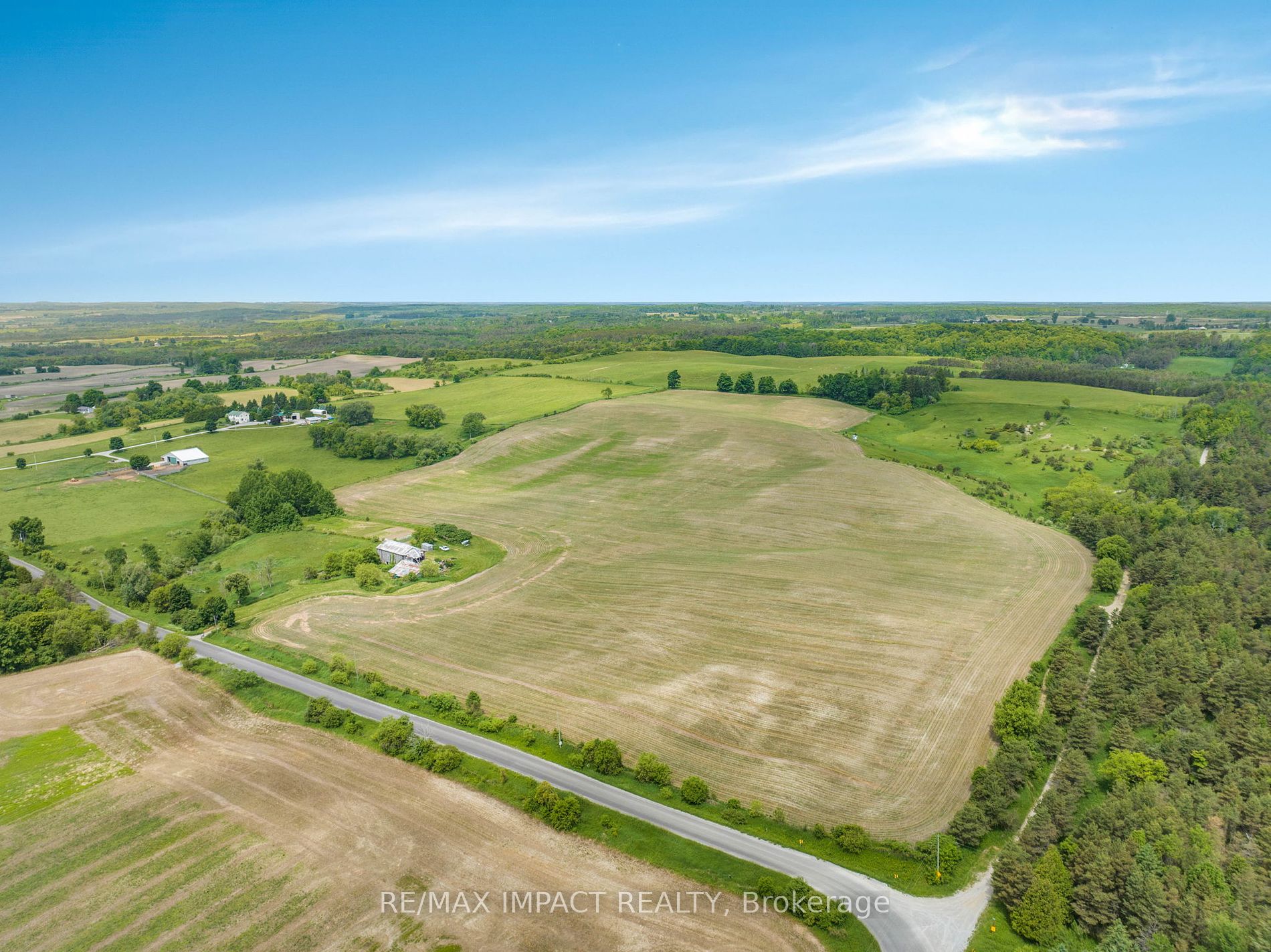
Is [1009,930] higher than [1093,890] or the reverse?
the reverse

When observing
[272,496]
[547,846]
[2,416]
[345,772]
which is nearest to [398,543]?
[272,496]

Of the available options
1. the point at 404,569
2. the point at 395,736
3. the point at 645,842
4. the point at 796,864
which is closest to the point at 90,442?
the point at 404,569

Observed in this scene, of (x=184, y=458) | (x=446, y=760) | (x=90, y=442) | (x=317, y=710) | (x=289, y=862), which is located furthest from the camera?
(x=90, y=442)

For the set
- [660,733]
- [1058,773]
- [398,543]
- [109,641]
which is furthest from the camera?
[398,543]

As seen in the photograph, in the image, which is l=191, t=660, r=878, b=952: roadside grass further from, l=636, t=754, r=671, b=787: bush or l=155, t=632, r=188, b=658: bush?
l=155, t=632, r=188, b=658: bush

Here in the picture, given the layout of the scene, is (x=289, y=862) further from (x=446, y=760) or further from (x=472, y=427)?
(x=472, y=427)

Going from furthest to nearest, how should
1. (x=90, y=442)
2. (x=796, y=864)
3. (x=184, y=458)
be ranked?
(x=90, y=442) → (x=184, y=458) → (x=796, y=864)

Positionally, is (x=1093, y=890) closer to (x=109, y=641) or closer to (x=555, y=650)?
(x=555, y=650)
